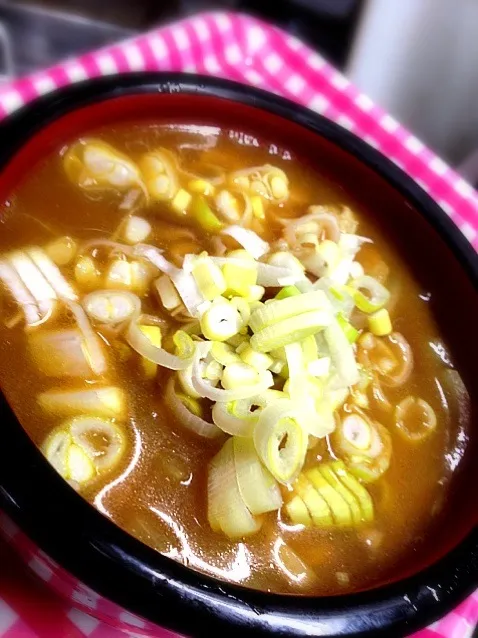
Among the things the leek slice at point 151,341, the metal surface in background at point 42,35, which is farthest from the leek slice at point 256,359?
the metal surface in background at point 42,35

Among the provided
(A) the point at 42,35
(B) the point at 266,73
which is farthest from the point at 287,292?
(A) the point at 42,35

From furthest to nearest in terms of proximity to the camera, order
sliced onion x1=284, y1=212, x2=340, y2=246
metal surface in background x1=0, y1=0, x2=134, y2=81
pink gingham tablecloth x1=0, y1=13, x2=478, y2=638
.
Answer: metal surface in background x1=0, y1=0, x2=134, y2=81 → pink gingham tablecloth x1=0, y1=13, x2=478, y2=638 → sliced onion x1=284, y1=212, x2=340, y2=246

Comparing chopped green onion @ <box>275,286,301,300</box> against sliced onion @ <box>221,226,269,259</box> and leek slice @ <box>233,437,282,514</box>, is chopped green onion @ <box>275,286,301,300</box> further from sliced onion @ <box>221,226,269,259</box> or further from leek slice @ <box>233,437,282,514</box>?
leek slice @ <box>233,437,282,514</box>

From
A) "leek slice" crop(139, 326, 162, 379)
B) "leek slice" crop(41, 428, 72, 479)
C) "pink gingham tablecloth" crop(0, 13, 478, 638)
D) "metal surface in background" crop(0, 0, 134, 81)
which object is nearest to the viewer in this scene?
"leek slice" crop(41, 428, 72, 479)

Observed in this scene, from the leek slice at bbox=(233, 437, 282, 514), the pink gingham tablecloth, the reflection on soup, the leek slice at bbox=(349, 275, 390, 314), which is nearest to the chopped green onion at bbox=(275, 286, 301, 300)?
the reflection on soup

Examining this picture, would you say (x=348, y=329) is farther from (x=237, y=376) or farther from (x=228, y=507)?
(x=228, y=507)

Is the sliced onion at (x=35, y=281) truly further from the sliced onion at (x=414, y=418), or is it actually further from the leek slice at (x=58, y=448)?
the sliced onion at (x=414, y=418)
